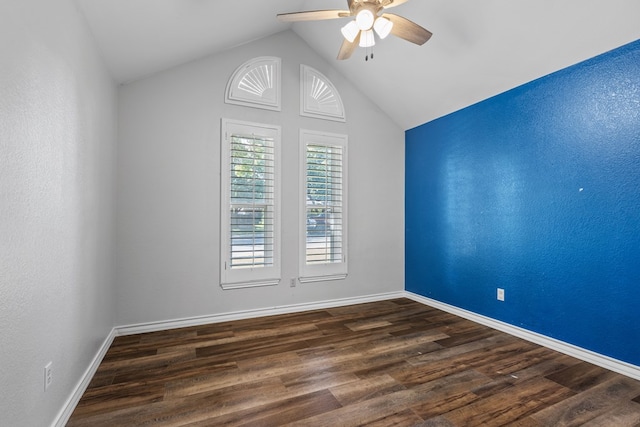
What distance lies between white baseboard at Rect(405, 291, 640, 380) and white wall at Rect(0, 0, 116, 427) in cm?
359

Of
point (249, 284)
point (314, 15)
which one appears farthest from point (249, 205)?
point (314, 15)

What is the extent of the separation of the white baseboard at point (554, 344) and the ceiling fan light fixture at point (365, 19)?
9.99 feet

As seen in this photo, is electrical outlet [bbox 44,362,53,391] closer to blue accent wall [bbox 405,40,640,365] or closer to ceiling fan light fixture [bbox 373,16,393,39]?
ceiling fan light fixture [bbox 373,16,393,39]

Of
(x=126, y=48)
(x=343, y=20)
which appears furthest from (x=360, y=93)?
(x=126, y=48)

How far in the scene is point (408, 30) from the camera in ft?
7.72

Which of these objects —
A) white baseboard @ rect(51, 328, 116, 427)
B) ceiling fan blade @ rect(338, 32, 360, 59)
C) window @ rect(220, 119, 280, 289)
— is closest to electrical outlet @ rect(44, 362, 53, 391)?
white baseboard @ rect(51, 328, 116, 427)

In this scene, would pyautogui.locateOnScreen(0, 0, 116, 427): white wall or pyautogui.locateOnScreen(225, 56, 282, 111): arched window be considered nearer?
pyautogui.locateOnScreen(0, 0, 116, 427): white wall

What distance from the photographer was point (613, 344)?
2.38 metres

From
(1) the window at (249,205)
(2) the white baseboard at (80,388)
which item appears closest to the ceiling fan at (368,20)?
(1) the window at (249,205)

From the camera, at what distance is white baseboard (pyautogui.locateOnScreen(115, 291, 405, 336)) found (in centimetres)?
311

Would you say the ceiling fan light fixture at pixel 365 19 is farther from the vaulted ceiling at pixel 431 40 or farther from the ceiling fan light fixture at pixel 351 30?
the vaulted ceiling at pixel 431 40

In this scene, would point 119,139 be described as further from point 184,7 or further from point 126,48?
point 184,7

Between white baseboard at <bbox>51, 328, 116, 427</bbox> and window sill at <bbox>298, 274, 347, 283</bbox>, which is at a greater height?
window sill at <bbox>298, 274, 347, 283</bbox>

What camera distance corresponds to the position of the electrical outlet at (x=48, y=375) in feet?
5.01
